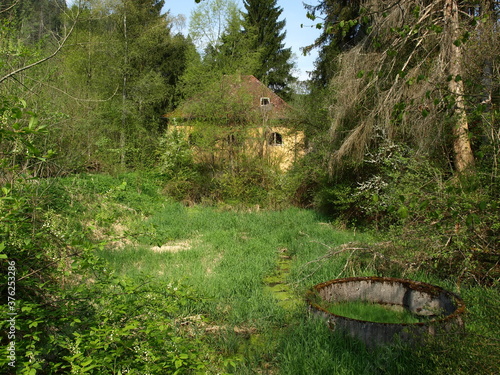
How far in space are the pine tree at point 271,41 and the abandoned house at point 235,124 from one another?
14766 mm

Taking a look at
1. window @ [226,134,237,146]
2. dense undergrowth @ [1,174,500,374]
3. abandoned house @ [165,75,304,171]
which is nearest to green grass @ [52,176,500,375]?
dense undergrowth @ [1,174,500,374]

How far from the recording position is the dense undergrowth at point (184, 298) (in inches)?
111

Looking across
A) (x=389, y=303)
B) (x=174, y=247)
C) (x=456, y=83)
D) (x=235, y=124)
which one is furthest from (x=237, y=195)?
(x=389, y=303)

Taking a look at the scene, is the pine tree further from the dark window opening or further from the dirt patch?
the dirt patch

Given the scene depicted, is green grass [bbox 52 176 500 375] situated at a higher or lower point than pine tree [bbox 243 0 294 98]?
lower

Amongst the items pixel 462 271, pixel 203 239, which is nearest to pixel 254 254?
pixel 203 239

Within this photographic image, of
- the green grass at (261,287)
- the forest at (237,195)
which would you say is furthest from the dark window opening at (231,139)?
the green grass at (261,287)

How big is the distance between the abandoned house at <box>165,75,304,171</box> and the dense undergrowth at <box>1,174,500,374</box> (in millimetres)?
5683

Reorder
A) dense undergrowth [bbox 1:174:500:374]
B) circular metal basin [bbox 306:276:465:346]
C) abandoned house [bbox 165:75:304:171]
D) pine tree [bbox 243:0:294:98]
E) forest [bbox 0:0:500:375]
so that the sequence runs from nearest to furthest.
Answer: dense undergrowth [bbox 1:174:500:374], forest [bbox 0:0:500:375], circular metal basin [bbox 306:276:465:346], abandoned house [bbox 165:75:304:171], pine tree [bbox 243:0:294:98]

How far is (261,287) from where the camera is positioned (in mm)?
6801

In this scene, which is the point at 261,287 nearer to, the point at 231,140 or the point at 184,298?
the point at 184,298

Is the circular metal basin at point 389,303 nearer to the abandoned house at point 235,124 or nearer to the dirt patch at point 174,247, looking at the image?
the dirt patch at point 174,247

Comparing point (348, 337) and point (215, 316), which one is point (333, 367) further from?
point (215, 316)

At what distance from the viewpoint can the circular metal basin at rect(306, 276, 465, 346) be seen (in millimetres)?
4102
